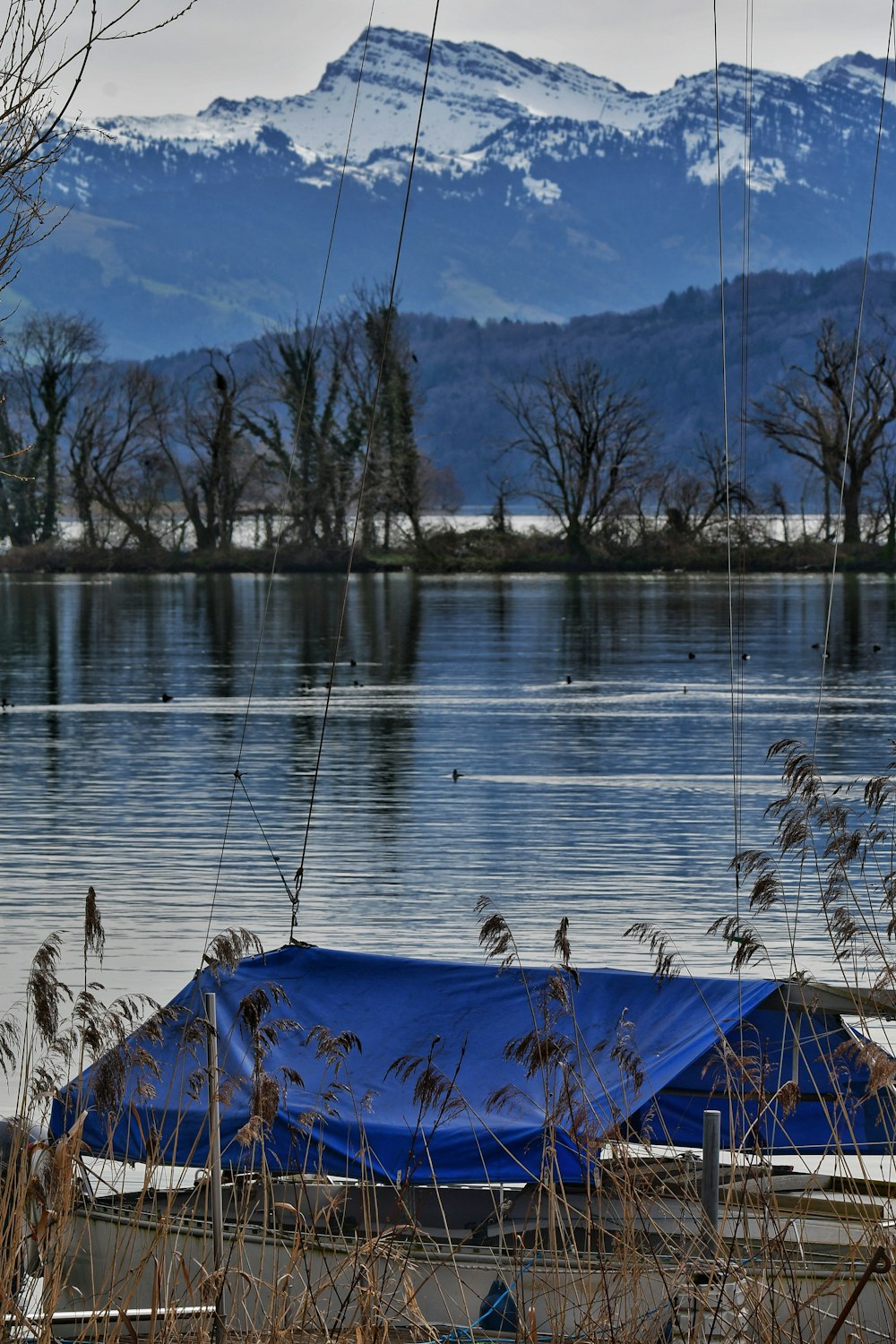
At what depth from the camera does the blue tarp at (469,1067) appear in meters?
6.84

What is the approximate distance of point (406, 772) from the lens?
81.7ft

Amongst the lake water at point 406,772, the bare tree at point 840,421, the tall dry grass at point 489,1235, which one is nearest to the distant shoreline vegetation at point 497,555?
the bare tree at point 840,421

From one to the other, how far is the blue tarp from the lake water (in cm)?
323

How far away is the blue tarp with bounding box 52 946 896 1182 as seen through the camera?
6836 millimetres

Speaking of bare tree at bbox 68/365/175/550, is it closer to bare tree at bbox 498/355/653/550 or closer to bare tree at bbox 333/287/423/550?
bare tree at bbox 333/287/423/550

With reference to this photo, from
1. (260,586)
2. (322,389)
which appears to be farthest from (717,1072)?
(322,389)

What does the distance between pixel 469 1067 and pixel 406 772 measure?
1705 cm

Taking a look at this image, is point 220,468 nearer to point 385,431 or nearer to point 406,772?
point 385,431

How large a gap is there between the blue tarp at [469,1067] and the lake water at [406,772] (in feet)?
10.6

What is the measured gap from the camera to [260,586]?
231ft

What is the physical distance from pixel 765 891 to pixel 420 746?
2095cm

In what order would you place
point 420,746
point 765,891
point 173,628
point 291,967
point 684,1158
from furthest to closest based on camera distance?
point 173,628 < point 420,746 < point 291,967 < point 684,1158 < point 765,891

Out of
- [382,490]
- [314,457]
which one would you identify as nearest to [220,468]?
[314,457]

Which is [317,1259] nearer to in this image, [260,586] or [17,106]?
[17,106]
